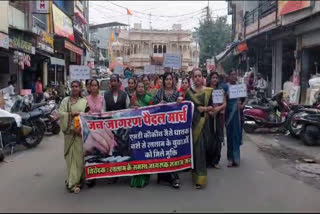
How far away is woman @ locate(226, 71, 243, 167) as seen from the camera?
734 centimetres

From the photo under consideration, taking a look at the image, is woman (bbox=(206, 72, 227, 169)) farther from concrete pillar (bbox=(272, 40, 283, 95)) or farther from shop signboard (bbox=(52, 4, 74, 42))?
shop signboard (bbox=(52, 4, 74, 42))

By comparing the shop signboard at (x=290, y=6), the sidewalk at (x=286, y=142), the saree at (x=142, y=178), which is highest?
the shop signboard at (x=290, y=6)

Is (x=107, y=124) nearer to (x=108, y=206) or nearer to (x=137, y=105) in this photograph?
(x=137, y=105)

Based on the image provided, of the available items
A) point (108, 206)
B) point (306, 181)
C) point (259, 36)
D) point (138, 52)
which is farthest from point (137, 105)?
point (138, 52)

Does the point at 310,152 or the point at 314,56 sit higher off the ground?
the point at 314,56

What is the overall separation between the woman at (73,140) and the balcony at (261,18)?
13.6 meters

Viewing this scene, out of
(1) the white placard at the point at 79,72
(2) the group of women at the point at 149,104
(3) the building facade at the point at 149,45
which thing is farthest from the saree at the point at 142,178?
(3) the building facade at the point at 149,45

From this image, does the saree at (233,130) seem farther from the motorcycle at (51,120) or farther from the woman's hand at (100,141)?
the motorcycle at (51,120)

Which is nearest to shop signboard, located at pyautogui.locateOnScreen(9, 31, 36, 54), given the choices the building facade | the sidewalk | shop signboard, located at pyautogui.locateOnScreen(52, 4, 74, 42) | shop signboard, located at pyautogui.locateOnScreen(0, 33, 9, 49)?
shop signboard, located at pyautogui.locateOnScreen(0, 33, 9, 49)

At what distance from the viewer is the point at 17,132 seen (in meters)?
9.00

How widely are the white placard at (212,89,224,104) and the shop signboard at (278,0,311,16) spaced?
362 inches

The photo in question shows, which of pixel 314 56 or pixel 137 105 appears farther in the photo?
pixel 314 56

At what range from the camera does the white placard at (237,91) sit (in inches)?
286

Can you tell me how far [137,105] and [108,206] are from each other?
Answer: 176 cm
